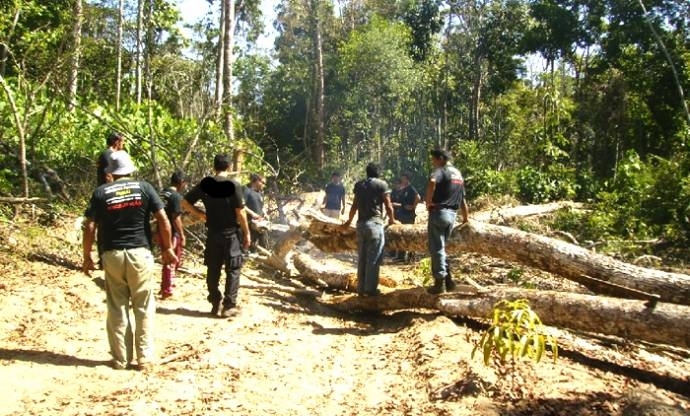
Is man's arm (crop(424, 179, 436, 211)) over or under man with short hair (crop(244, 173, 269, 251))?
over

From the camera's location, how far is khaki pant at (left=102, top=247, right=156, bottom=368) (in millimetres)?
4574

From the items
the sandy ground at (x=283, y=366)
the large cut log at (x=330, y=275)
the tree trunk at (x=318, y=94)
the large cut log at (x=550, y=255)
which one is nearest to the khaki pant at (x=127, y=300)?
the sandy ground at (x=283, y=366)

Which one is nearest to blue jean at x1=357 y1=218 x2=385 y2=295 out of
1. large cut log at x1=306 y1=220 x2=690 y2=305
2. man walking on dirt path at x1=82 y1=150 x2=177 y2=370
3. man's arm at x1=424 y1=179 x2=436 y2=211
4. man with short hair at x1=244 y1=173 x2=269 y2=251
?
large cut log at x1=306 y1=220 x2=690 y2=305

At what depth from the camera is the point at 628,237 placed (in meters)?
11.0

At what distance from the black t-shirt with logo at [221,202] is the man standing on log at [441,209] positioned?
205cm

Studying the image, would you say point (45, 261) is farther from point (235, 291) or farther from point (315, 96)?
point (315, 96)

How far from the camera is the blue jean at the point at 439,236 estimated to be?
20.7ft

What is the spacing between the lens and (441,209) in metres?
6.32

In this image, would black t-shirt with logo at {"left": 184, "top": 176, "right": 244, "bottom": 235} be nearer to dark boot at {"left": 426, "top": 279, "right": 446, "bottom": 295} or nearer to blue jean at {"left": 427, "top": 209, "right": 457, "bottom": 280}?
blue jean at {"left": 427, "top": 209, "right": 457, "bottom": 280}

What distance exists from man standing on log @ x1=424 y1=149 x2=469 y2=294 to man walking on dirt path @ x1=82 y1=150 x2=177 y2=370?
289cm

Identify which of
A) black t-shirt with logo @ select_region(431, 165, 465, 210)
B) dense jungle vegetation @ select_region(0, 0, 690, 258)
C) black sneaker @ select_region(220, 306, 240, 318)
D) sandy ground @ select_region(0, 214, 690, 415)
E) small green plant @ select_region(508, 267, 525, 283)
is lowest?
sandy ground @ select_region(0, 214, 690, 415)

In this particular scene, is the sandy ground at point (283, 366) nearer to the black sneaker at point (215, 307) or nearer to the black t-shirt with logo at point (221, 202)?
the black sneaker at point (215, 307)

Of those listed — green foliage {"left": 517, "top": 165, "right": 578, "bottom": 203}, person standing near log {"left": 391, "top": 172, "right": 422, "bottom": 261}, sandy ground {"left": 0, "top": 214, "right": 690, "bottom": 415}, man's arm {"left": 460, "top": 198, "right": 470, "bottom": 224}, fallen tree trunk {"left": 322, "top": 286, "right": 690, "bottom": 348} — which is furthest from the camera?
green foliage {"left": 517, "top": 165, "right": 578, "bottom": 203}

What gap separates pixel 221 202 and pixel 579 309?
3.70 meters
